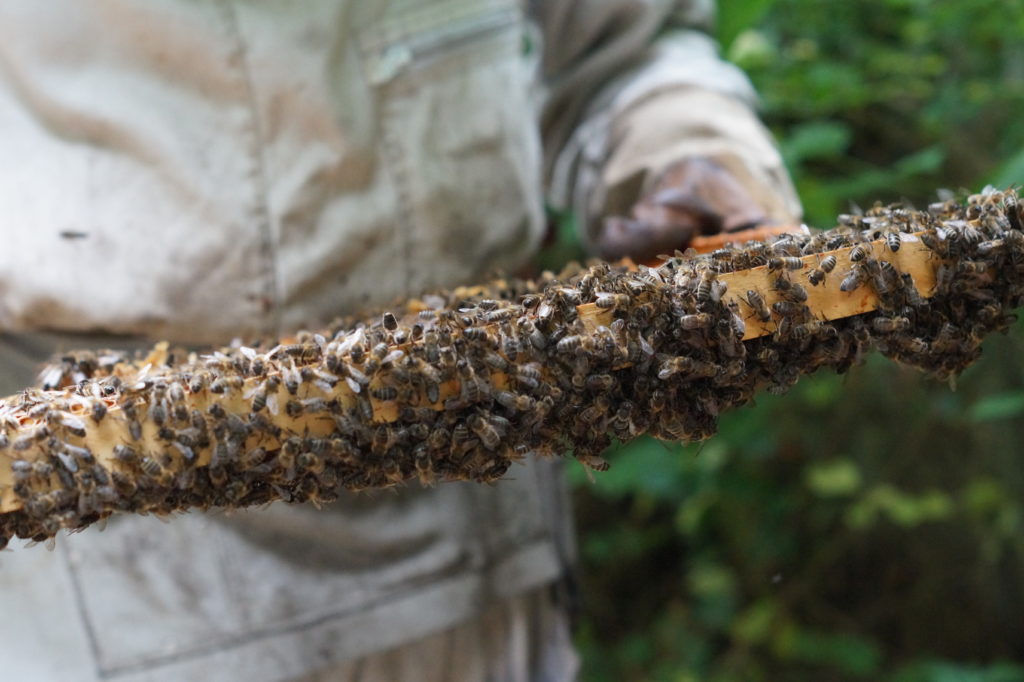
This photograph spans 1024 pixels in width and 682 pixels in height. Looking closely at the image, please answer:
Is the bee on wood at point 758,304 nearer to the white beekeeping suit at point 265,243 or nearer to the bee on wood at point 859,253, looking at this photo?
the bee on wood at point 859,253

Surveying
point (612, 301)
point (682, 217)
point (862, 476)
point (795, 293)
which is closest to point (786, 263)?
point (795, 293)

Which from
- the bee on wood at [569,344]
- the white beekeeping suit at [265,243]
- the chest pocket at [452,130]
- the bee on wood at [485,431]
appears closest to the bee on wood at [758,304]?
the bee on wood at [569,344]

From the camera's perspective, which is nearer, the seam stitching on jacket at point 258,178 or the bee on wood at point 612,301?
the bee on wood at point 612,301

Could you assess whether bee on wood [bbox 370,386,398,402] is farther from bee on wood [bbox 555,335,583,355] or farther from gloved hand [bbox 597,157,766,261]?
gloved hand [bbox 597,157,766,261]

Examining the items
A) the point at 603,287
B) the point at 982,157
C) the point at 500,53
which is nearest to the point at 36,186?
the point at 500,53

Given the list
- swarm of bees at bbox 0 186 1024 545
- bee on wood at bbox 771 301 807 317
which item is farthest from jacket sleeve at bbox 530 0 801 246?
bee on wood at bbox 771 301 807 317

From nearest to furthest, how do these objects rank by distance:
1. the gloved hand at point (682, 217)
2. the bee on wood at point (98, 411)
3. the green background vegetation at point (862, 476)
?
the bee on wood at point (98, 411) < the gloved hand at point (682, 217) < the green background vegetation at point (862, 476)
